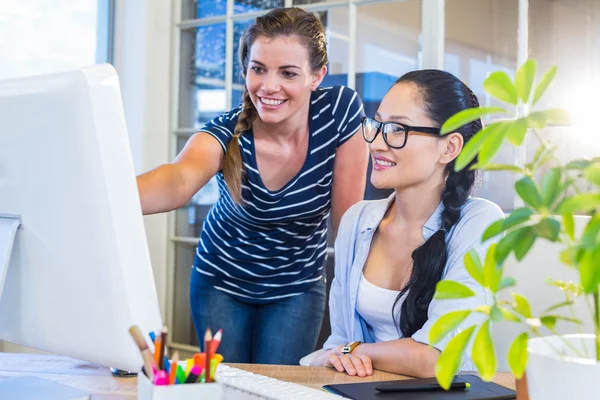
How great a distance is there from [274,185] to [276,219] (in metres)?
0.10

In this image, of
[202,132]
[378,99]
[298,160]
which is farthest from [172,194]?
[378,99]

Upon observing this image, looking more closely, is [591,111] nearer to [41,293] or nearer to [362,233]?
[362,233]

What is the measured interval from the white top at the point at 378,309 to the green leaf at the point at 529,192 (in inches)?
44.7

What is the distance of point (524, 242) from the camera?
0.58 metres

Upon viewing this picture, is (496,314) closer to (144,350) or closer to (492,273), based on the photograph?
(492,273)

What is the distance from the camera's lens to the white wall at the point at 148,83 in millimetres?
3699

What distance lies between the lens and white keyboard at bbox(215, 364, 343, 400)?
1.02 meters

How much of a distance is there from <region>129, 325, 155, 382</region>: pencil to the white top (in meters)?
0.99

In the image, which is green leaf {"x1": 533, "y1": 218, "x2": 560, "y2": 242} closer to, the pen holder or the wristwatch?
the pen holder

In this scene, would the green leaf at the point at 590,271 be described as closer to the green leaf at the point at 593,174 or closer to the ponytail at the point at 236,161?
the green leaf at the point at 593,174

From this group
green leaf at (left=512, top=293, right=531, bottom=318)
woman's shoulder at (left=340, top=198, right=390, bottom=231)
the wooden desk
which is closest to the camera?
green leaf at (left=512, top=293, right=531, bottom=318)

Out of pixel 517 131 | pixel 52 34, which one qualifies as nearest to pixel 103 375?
pixel 517 131

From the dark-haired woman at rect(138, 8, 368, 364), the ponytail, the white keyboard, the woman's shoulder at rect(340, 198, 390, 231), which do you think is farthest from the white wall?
the white keyboard

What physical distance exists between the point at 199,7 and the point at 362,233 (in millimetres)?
2328
